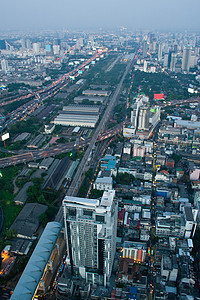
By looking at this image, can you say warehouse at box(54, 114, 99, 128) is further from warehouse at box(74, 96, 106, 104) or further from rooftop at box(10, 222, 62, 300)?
rooftop at box(10, 222, 62, 300)

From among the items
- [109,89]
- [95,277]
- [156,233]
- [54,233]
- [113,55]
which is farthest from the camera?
[113,55]

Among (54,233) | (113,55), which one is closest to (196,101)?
(54,233)

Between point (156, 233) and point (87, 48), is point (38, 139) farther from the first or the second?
point (87, 48)

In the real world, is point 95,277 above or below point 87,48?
below

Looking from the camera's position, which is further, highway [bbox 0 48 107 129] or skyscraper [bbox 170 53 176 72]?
skyscraper [bbox 170 53 176 72]

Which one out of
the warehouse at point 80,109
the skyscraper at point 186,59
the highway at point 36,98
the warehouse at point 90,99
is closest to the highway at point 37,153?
the warehouse at point 80,109

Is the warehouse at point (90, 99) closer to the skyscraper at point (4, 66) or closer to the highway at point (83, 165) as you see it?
the highway at point (83, 165)

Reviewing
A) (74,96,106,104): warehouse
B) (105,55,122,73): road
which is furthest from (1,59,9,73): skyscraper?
(74,96,106,104): warehouse

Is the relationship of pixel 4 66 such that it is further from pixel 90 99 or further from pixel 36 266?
pixel 36 266
